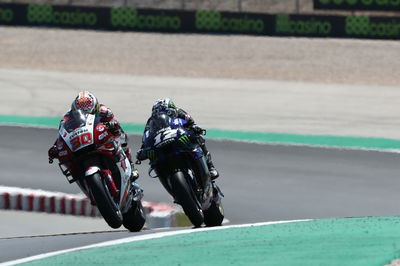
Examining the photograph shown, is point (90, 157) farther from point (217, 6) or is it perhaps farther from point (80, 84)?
point (217, 6)

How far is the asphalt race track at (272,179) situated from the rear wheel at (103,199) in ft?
0.72

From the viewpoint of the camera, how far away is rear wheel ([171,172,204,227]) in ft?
38.3

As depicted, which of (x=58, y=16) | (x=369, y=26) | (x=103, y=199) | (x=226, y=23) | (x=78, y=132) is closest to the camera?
(x=103, y=199)

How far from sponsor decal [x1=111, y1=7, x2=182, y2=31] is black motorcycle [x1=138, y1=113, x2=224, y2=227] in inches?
963

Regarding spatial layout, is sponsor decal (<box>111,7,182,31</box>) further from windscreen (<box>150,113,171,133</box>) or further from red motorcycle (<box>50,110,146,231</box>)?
red motorcycle (<box>50,110,146,231</box>)

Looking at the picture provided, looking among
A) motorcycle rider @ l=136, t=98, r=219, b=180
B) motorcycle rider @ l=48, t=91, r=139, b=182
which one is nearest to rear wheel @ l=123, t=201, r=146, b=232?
motorcycle rider @ l=136, t=98, r=219, b=180

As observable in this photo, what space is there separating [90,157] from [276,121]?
1112 centimetres

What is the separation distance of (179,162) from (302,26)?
78.2 ft

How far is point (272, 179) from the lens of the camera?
52.9 ft

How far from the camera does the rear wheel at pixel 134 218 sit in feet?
40.5

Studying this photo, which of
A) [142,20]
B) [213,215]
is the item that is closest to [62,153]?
[213,215]

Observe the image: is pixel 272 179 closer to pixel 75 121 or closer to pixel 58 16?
pixel 75 121

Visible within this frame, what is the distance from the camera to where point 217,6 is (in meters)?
44.8

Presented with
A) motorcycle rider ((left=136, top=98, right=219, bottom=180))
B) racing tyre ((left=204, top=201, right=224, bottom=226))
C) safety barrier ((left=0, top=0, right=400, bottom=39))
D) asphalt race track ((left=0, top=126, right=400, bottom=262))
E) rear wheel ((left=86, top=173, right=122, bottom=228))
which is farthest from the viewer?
safety barrier ((left=0, top=0, right=400, bottom=39))
